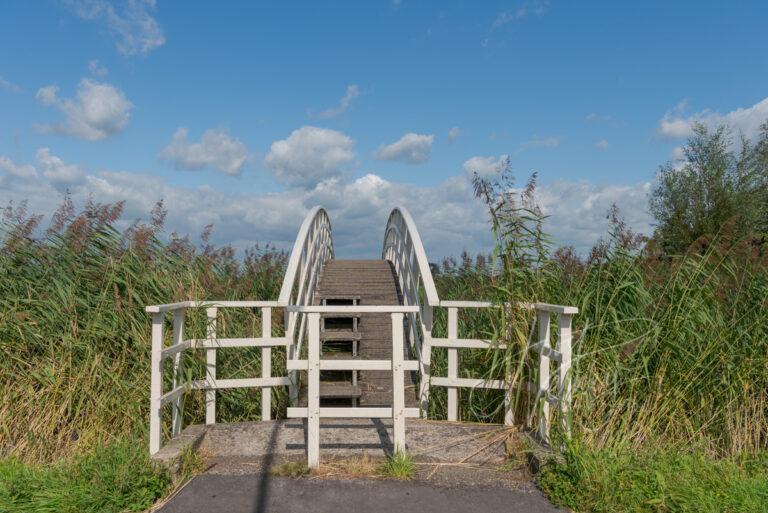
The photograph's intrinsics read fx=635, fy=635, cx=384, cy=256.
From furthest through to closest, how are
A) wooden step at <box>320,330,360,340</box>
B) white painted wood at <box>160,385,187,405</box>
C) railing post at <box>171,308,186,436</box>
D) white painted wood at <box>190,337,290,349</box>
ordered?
wooden step at <box>320,330,360,340</box>
white painted wood at <box>190,337,290,349</box>
railing post at <box>171,308,186,436</box>
white painted wood at <box>160,385,187,405</box>

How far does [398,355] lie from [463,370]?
2.03 m

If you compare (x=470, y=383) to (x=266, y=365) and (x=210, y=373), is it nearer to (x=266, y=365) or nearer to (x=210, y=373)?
(x=266, y=365)

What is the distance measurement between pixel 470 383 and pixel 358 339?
2.28m

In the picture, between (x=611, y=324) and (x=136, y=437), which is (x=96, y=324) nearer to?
(x=136, y=437)

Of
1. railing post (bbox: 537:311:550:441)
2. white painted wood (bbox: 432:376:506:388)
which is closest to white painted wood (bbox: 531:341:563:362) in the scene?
railing post (bbox: 537:311:550:441)

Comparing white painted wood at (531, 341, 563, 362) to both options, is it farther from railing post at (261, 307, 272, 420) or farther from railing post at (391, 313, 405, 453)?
railing post at (261, 307, 272, 420)

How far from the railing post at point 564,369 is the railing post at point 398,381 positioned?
4.23ft

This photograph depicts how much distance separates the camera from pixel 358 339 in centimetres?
824

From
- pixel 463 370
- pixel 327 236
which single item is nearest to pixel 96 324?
pixel 463 370

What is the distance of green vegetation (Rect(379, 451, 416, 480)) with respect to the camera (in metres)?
5.11

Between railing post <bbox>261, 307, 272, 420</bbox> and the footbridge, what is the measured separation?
0.03 feet

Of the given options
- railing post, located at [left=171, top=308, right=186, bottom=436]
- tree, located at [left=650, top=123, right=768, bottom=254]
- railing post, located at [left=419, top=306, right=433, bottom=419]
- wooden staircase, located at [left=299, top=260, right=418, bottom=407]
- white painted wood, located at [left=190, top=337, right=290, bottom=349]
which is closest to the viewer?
railing post, located at [left=171, top=308, right=186, bottom=436]

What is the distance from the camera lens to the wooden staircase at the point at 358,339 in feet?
23.9

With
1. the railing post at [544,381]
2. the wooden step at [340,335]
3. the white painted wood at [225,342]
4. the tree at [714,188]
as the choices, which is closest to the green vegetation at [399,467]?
the railing post at [544,381]
